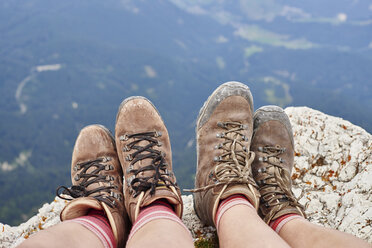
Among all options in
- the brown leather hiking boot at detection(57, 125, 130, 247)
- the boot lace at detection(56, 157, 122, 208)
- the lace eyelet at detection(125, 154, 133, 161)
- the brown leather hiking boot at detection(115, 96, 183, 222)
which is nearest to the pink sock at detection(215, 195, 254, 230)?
the brown leather hiking boot at detection(115, 96, 183, 222)

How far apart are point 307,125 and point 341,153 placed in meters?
0.74

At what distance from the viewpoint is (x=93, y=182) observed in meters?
3.07

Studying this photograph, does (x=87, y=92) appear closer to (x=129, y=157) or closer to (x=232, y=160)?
(x=129, y=157)

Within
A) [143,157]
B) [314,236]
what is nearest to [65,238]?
[143,157]

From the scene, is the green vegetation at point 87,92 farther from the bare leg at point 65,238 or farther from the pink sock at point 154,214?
the bare leg at point 65,238

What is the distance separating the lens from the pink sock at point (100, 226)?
2232mm

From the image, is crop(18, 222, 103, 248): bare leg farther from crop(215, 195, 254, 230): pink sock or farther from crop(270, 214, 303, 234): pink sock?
crop(270, 214, 303, 234): pink sock

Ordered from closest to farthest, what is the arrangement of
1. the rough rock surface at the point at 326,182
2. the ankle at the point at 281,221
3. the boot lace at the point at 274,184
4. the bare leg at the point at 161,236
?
the bare leg at the point at 161,236 → the ankle at the point at 281,221 → the boot lace at the point at 274,184 → the rough rock surface at the point at 326,182

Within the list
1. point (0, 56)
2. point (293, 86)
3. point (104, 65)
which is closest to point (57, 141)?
point (104, 65)

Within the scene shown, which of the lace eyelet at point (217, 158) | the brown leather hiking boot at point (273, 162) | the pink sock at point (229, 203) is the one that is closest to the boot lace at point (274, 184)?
the brown leather hiking boot at point (273, 162)

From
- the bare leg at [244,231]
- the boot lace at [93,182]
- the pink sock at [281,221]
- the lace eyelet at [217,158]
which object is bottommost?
the pink sock at [281,221]

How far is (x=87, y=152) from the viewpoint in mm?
3459

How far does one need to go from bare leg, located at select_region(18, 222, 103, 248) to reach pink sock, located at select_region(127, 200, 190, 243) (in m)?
0.31

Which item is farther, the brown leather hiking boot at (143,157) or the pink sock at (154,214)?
the brown leather hiking boot at (143,157)
